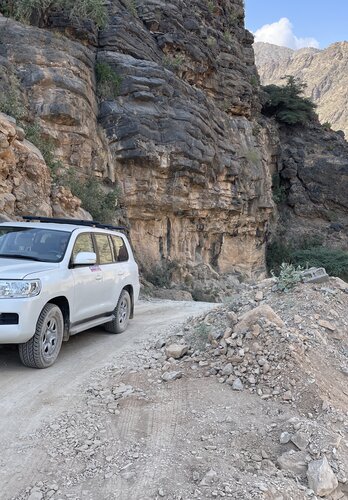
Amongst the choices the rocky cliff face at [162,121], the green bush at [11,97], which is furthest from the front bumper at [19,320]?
the green bush at [11,97]

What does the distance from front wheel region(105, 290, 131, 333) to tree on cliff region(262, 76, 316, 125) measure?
35.4 metres

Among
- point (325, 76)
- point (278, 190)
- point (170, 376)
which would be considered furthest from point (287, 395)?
point (325, 76)

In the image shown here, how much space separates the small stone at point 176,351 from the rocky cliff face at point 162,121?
312 inches

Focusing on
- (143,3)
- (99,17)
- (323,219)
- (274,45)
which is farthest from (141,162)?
(274,45)

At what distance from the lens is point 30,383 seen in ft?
16.3

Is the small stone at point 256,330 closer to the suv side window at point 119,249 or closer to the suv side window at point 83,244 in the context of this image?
the suv side window at point 83,244

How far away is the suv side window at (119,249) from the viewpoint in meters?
7.94

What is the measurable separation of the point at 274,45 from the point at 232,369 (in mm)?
166052

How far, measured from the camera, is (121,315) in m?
7.96

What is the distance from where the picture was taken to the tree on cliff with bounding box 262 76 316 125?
130 ft

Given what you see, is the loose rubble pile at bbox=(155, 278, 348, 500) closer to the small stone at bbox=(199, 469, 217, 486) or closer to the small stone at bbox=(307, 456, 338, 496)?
the small stone at bbox=(307, 456, 338, 496)

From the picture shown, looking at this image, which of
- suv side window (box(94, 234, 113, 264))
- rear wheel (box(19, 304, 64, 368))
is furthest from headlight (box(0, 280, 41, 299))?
suv side window (box(94, 234, 113, 264))

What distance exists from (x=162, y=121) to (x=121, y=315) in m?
14.4

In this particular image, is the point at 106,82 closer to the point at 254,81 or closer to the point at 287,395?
the point at 287,395
